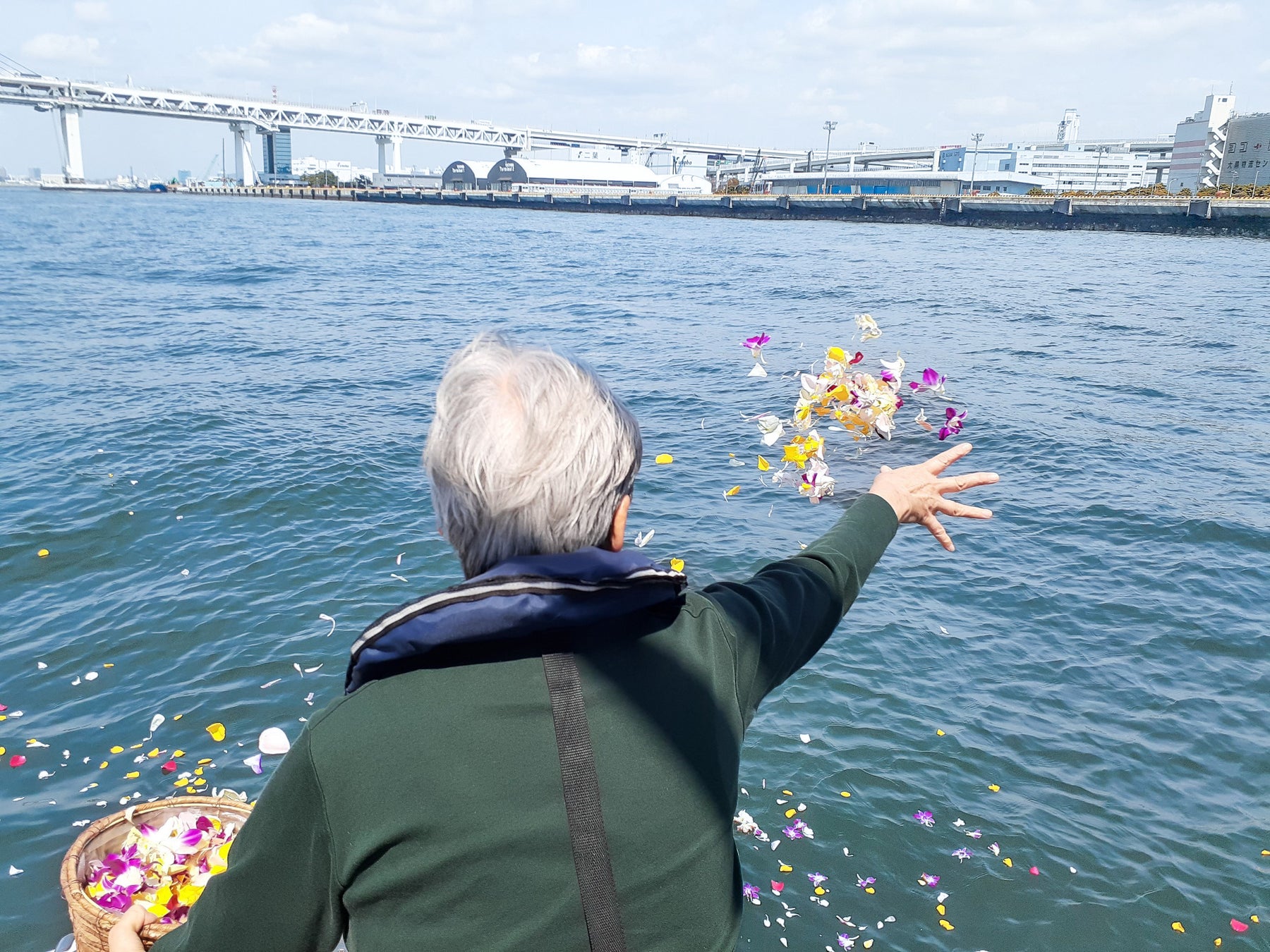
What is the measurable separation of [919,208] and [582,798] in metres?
81.2

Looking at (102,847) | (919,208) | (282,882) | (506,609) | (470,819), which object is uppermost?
(919,208)

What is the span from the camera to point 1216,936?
4.51m

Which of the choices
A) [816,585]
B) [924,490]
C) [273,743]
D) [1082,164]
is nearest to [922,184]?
[1082,164]

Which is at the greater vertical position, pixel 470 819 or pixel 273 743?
pixel 470 819

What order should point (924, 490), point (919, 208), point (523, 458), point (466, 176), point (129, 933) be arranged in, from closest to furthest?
point (523, 458), point (129, 933), point (924, 490), point (919, 208), point (466, 176)

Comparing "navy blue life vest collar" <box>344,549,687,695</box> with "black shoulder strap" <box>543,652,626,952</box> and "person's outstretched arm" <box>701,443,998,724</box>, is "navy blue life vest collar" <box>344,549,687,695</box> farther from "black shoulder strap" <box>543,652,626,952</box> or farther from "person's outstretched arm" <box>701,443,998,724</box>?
"person's outstretched arm" <box>701,443,998,724</box>

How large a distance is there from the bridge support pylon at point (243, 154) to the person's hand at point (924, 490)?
15297cm

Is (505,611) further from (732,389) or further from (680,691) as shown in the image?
(732,389)

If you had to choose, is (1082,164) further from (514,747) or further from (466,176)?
(514,747)

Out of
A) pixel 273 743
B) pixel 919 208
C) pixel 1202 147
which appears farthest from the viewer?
pixel 1202 147

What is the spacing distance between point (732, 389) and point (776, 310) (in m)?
10.2

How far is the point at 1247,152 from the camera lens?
87875mm

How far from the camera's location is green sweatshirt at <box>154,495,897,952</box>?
1.25 metres

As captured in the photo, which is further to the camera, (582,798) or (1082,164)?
(1082,164)
